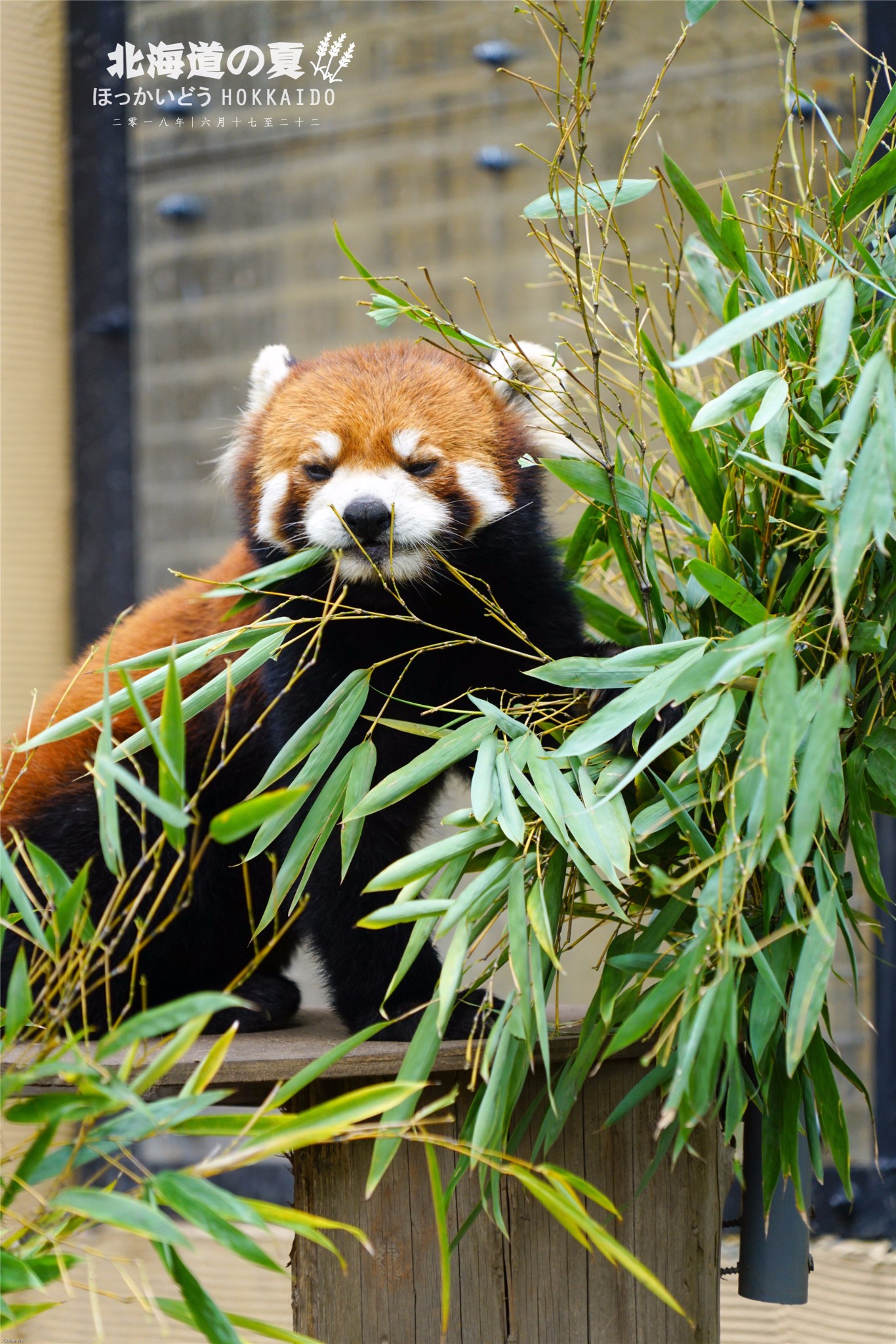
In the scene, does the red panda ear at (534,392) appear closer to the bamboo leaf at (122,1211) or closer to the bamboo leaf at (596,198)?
the bamboo leaf at (596,198)

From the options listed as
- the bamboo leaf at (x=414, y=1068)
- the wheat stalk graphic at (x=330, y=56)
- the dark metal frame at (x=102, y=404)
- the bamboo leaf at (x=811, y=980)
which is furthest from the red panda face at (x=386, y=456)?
the wheat stalk graphic at (x=330, y=56)

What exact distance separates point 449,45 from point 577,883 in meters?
2.55

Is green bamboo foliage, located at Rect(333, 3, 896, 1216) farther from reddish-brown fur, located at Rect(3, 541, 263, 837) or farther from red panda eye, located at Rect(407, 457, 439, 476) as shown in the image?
reddish-brown fur, located at Rect(3, 541, 263, 837)

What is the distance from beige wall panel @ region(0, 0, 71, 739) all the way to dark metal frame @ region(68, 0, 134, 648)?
4 cm

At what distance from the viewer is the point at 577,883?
5.36ft

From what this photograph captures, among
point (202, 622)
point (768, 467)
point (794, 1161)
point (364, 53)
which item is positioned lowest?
point (794, 1161)

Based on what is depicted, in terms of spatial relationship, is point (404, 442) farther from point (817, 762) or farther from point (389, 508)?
point (817, 762)

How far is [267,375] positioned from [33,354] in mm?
1737

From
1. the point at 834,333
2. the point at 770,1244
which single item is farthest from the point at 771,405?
the point at 770,1244

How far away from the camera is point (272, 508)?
65.7 inches

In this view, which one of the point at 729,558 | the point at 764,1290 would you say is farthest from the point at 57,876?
the point at 764,1290

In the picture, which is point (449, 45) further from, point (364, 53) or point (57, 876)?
point (57, 876)

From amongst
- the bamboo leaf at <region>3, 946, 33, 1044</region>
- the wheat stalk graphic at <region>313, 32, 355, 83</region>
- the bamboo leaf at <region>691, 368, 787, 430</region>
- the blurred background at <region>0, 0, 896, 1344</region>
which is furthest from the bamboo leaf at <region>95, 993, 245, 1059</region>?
the wheat stalk graphic at <region>313, 32, 355, 83</region>

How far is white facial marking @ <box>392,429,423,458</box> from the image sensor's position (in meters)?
1.58
